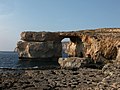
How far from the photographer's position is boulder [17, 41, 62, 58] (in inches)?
3393

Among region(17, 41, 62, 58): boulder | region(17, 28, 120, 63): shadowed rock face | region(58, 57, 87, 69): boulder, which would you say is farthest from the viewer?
region(17, 41, 62, 58): boulder

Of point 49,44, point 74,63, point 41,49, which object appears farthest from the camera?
point 49,44

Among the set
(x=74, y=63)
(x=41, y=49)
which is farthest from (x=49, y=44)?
(x=74, y=63)

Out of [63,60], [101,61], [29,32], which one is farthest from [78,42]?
[63,60]

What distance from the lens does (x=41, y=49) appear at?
86.1 metres

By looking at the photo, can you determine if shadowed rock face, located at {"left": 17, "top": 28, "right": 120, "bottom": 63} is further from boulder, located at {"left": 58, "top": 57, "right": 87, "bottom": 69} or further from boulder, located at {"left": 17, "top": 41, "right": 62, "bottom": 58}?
boulder, located at {"left": 58, "top": 57, "right": 87, "bottom": 69}

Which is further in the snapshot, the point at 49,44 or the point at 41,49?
the point at 49,44

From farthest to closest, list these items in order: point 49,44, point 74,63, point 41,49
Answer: point 49,44 < point 41,49 < point 74,63

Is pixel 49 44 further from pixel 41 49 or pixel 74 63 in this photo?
pixel 74 63

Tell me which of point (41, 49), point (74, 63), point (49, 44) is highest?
point (49, 44)

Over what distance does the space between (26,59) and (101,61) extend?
37398 millimetres

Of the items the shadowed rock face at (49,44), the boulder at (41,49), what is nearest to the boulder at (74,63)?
the shadowed rock face at (49,44)

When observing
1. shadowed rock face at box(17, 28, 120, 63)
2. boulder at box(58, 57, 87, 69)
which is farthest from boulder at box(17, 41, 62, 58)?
boulder at box(58, 57, 87, 69)

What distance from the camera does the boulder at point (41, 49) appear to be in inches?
3393
